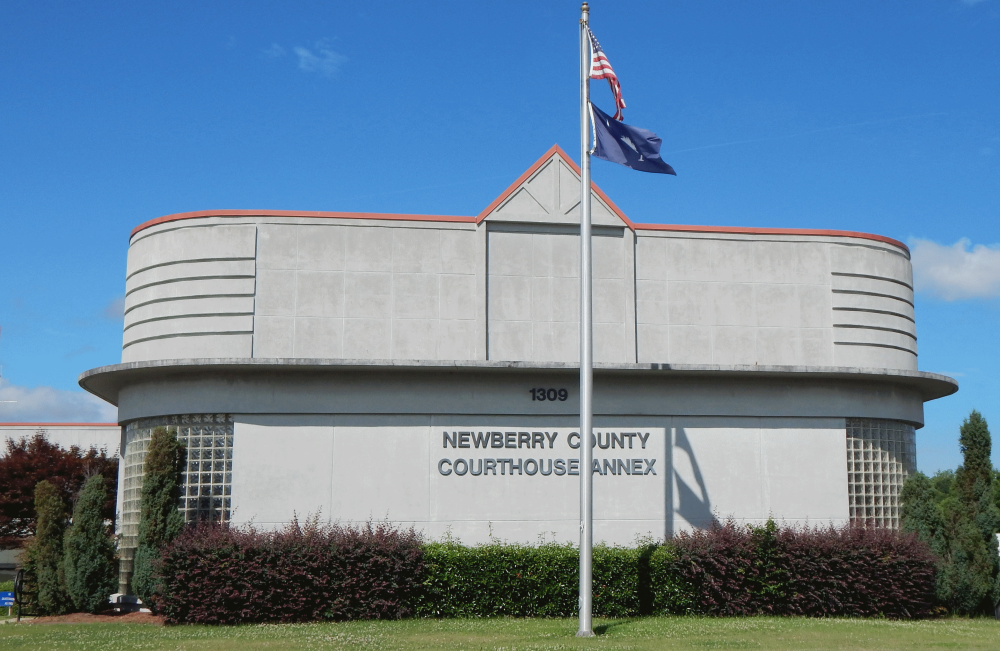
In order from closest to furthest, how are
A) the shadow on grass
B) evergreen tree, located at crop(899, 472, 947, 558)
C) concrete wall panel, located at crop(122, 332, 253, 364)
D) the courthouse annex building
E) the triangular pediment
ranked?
the shadow on grass, the courthouse annex building, evergreen tree, located at crop(899, 472, 947, 558), concrete wall panel, located at crop(122, 332, 253, 364), the triangular pediment

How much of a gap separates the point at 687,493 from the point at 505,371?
5.10 metres

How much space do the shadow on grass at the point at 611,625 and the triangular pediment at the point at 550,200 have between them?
9.43m

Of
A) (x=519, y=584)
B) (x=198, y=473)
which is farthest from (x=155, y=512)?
(x=519, y=584)

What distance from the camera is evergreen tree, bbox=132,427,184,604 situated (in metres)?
22.5

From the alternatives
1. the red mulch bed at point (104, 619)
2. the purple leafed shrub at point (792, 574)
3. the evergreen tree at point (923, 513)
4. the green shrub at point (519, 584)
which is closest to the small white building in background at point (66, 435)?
the red mulch bed at point (104, 619)

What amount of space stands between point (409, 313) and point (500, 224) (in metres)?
3.06

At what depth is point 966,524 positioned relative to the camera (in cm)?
2344

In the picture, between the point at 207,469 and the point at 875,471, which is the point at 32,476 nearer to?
the point at 207,469

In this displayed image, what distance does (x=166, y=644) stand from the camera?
17.6 m

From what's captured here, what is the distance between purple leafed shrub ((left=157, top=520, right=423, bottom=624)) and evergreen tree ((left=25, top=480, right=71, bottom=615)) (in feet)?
10.6

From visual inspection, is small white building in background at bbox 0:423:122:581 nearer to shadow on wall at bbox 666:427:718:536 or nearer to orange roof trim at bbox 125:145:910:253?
orange roof trim at bbox 125:145:910:253

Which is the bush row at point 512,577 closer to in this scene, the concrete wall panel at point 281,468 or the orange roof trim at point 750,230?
the concrete wall panel at point 281,468

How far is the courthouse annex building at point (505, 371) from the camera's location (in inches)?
928

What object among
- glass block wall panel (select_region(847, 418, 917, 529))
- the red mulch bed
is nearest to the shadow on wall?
glass block wall panel (select_region(847, 418, 917, 529))
